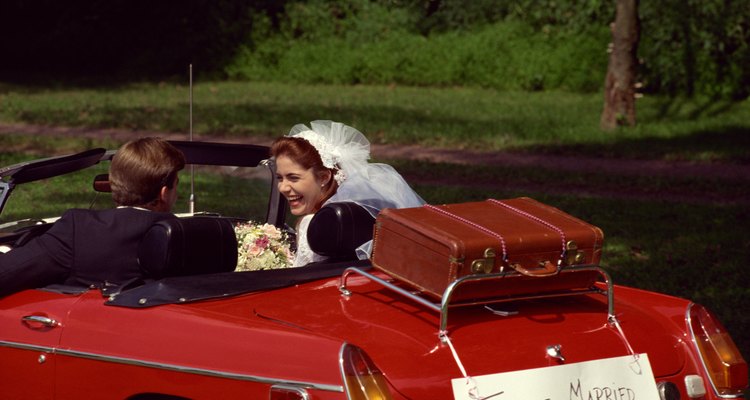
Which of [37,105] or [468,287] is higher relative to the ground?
[468,287]

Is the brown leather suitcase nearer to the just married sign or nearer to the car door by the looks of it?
the just married sign

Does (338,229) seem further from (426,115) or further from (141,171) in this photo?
(426,115)

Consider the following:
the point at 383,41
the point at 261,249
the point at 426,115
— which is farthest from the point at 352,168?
the point at 383,41

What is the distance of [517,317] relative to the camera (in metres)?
3.87

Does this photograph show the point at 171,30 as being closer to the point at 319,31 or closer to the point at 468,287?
the point at 319,31

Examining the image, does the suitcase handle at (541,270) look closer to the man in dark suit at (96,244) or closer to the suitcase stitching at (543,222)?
the suitcase stitching at (543,222)

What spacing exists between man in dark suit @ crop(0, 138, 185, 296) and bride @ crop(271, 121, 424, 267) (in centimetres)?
83

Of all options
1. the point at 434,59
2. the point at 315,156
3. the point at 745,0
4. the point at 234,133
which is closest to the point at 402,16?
the point at 434,59

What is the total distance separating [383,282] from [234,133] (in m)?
15.1

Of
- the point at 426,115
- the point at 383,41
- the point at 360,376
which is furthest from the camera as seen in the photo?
the point at 383,41

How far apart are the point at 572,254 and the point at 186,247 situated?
124 centimetres

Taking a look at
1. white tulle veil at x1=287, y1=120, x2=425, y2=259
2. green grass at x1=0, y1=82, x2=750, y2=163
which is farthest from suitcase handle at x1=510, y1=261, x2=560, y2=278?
green grass at x1=0, y1=82, x2=750, y2=163

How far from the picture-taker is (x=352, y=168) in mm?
5117

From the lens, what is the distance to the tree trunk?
61.3 feet
